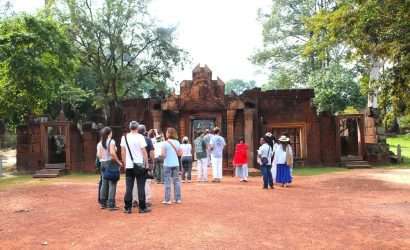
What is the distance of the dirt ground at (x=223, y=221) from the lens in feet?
21.7

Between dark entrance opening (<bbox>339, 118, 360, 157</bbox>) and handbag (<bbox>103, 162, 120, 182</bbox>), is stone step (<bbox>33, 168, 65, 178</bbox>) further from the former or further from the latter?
dark entrance opening (<bbox>339, 118, 360, 157</bbox>)

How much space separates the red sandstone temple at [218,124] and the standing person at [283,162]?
6996 mm

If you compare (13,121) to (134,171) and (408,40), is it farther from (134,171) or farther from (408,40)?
(408,40)

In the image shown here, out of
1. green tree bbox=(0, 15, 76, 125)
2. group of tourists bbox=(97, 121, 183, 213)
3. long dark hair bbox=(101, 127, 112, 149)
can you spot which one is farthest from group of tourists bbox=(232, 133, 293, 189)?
green tree bbox=(0, 15, 76, 125)

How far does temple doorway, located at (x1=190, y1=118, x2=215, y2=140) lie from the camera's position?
864 inches

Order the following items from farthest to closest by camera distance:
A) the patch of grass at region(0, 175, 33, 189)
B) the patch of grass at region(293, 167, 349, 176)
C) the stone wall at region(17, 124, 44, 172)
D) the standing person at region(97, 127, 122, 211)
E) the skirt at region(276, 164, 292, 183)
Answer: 1. the stone wall at region(17, 124, 44, 172)
2. the patch of grass at region(293, 167, 349, 176)
3. the patch of grass at region(0, 175, 33, 189)
4. the skirt at region(276, 164, 292, 183)
5. the standing person at region(97, 127, 122, 211)

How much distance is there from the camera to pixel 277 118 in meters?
23.6

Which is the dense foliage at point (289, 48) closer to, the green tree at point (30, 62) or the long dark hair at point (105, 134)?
the green tree at point (30, 62)

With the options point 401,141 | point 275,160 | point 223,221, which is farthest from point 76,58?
point 401,141

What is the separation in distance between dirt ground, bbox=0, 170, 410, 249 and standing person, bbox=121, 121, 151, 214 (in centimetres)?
33

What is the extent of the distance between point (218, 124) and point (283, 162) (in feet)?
26.4

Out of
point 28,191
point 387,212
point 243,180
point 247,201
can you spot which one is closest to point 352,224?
point 387,212

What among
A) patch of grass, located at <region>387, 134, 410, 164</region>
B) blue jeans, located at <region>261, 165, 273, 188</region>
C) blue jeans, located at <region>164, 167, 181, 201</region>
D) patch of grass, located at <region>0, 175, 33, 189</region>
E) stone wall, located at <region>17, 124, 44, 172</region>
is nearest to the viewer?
blue jeans, located at <region>164, 167, 181, 201</region>

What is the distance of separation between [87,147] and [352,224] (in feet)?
56.2
